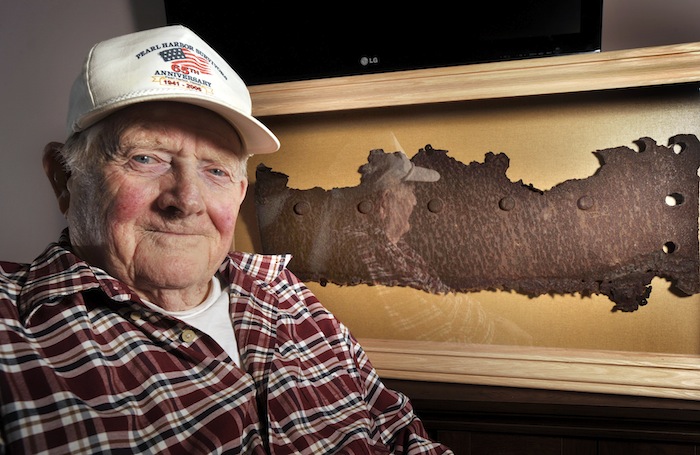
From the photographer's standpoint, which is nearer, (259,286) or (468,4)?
(259,286)

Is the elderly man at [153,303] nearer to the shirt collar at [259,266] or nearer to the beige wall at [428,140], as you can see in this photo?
the shirt collar at [259,266]

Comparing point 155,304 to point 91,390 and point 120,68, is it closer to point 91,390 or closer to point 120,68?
point 91,390

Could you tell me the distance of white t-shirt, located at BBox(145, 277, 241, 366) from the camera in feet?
3.62

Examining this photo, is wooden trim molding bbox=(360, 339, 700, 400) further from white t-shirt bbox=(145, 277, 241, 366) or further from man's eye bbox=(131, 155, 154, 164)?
man's eye bbox=(131, 155, 154, 164)

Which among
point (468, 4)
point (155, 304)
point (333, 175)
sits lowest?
point (155, 304)

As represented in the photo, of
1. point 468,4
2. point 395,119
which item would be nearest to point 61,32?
point 395,119

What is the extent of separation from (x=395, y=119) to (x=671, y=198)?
784 mm

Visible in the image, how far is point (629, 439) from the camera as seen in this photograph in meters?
1.35

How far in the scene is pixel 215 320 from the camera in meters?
1.14

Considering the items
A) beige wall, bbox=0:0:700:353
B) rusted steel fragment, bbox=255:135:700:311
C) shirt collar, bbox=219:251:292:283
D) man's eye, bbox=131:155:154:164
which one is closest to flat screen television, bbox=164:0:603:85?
beige wall, bbox=0:0:700:353

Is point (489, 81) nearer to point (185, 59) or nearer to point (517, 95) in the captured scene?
point (517, 95)

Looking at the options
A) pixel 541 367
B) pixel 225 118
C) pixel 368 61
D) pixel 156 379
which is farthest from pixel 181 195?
pixel 541 367

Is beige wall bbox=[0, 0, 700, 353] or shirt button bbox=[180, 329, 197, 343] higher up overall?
beige wall bbox=[0, 0, 700, 353]

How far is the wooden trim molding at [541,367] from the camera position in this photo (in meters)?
1.41
